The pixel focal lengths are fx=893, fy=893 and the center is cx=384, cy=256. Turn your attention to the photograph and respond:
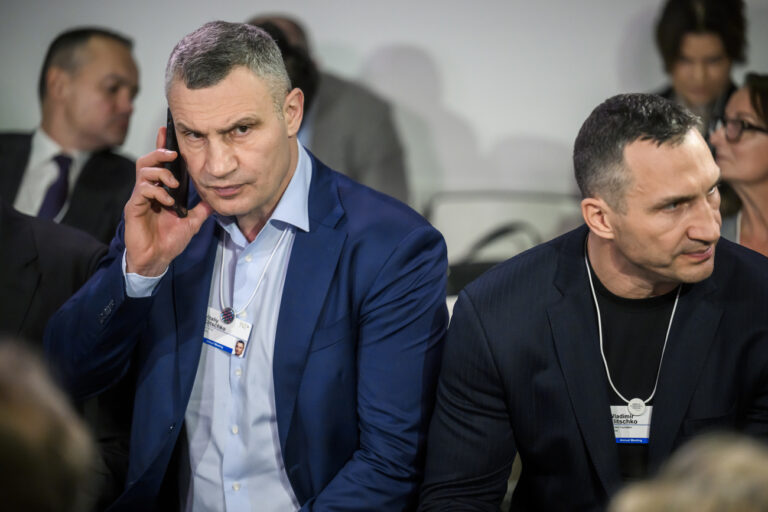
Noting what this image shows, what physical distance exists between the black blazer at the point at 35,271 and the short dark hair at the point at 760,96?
90.5 inches

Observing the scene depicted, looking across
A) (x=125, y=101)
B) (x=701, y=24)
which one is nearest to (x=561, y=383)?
(x=701, y=24)

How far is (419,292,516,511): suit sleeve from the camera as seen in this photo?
204 cm

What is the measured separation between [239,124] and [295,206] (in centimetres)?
26

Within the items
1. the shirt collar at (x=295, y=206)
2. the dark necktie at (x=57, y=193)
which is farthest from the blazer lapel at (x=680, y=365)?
the dark necktie at (x=57, y=193)

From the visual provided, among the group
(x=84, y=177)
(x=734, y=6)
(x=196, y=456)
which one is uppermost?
(x=734, y=6)

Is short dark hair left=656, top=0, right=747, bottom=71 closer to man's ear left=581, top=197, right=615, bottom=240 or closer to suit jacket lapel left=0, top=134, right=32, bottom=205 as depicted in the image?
man's ear left=581, top=197, right=615, bottom=240

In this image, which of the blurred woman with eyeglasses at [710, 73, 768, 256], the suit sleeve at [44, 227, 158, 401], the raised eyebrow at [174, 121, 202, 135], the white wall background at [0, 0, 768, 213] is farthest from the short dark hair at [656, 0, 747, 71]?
the suit sleeve at [44, 227, 158, 401]

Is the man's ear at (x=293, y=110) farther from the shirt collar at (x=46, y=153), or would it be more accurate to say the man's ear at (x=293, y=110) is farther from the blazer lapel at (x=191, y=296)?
the shirt collar at (x=46, y=153)

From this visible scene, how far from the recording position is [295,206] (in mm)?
2213

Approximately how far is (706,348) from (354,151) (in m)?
2.62

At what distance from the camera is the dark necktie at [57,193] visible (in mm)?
3736

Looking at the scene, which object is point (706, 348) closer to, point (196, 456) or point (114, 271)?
point (196, 456)

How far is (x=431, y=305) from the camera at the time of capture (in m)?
2.17

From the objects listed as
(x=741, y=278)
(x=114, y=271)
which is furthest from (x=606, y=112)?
(x=114, y=271)
